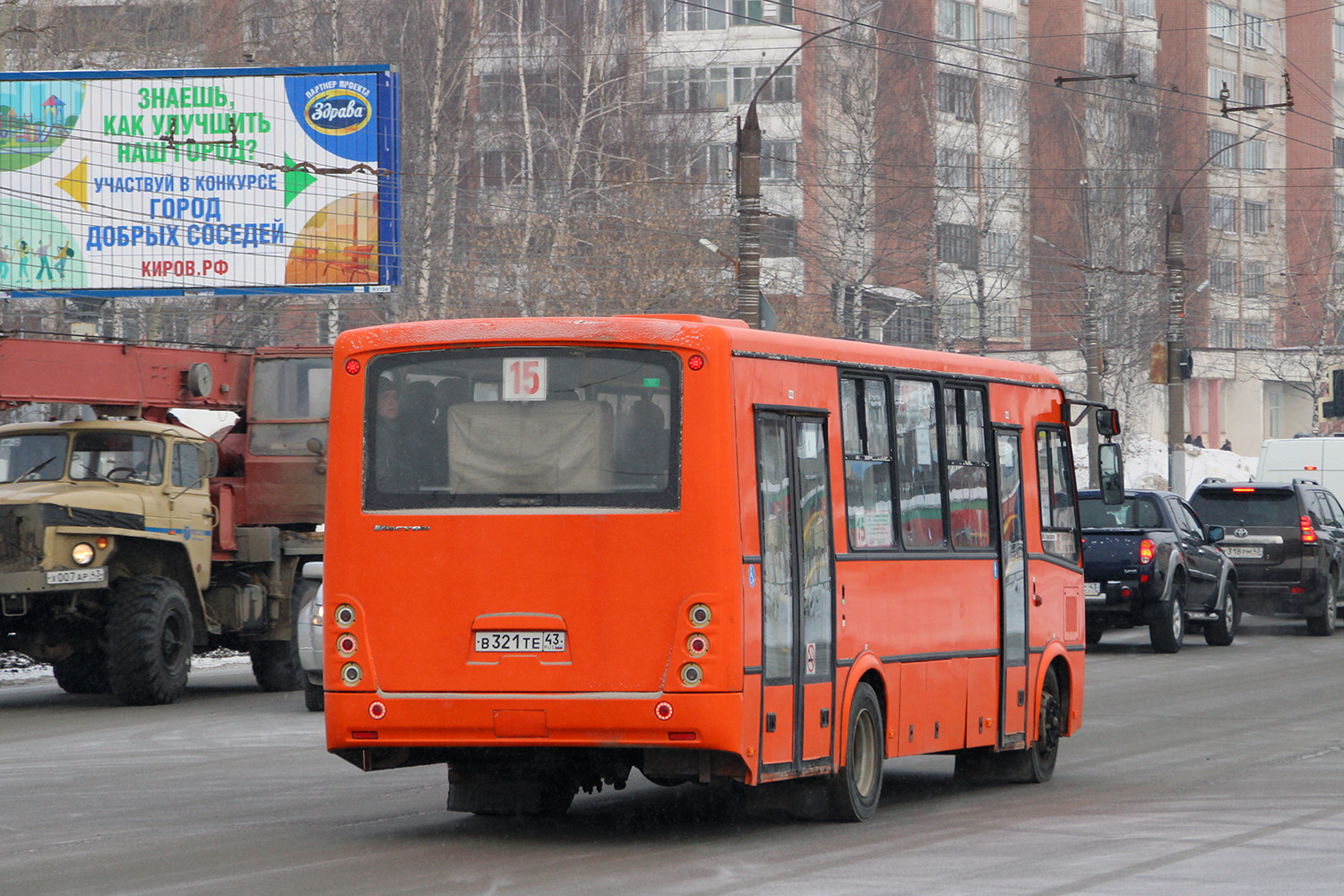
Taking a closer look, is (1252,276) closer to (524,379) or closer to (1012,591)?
(1012,591)

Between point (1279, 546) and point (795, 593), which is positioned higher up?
point (795, 593)

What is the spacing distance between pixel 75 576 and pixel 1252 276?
71.5 metres

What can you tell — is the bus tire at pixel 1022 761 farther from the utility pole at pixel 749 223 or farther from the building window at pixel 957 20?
the building window at pixel 957 20

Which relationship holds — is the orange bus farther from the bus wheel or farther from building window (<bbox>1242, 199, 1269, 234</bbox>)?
building window (<bbox>1242, 199, 1269, 234</bbox>)

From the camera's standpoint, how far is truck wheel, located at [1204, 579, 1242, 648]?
2530 centimetres

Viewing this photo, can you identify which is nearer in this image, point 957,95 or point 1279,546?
point 1279,546

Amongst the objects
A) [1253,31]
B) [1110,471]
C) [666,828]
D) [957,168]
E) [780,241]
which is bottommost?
[666,828]

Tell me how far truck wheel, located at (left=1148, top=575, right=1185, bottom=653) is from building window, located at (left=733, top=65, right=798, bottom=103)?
37.6m

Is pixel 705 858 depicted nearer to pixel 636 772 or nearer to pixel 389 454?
pixel 389 454

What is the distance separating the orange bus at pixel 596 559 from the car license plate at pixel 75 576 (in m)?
7.89

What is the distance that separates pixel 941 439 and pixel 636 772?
317 centimetres

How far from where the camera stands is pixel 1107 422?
1345cm

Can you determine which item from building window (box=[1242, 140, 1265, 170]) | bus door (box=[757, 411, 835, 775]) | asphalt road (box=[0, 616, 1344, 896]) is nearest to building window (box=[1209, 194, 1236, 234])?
building window (box=[1242, 140, 1265, 170])

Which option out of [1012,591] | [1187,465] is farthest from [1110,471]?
[1187,465]
